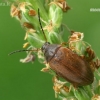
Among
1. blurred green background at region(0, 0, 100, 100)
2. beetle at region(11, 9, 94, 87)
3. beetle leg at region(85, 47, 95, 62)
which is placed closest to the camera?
beetle leg at region(85, 47, 95, 62)

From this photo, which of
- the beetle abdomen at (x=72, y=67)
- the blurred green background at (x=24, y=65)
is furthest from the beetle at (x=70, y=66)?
the blurred green background at (x=24, y=65)

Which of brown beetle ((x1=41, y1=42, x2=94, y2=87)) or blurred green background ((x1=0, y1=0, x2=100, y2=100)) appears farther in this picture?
blurred green background ((x1=0, y1=0, x2=100, y2=100))

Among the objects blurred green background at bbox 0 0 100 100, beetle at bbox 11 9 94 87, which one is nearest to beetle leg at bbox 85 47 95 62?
beetle at bbox 11 9 94 87

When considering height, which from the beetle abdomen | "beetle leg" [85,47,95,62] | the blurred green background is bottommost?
the blurred green background

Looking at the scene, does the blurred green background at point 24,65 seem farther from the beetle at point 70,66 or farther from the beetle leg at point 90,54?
the beetle leg at point 90,54

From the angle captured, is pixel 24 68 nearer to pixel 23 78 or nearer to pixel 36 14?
pixel 23 78

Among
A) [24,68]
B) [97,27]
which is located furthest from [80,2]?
[24,68]

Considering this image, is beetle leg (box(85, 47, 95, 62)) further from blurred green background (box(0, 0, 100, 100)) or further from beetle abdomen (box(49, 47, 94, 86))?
blurred green background (box(0, 0, 100, 100))

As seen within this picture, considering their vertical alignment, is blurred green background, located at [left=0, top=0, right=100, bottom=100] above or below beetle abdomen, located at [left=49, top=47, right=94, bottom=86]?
below
